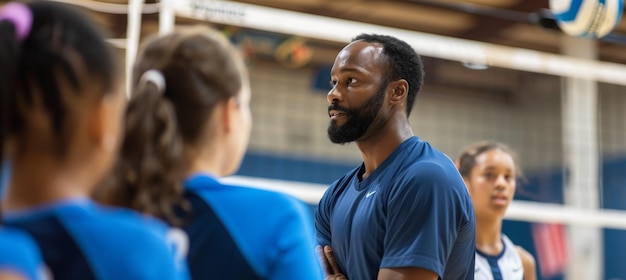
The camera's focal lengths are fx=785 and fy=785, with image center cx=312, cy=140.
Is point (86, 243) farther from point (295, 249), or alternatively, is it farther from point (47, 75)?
point (295, 249)

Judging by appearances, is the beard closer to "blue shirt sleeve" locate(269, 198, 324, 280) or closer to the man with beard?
the man with beard

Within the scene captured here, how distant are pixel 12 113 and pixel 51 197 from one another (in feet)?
0.42

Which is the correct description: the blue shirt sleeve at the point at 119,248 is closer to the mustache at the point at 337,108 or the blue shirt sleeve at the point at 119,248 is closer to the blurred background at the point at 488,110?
the mustache at the point at 337,108

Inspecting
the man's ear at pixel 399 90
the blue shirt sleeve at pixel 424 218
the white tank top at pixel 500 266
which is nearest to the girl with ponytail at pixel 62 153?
the blue shirt sleeve at pixel 424 218

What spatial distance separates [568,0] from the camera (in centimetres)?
498

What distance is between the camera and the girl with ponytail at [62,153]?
109cm

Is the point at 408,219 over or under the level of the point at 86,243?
under

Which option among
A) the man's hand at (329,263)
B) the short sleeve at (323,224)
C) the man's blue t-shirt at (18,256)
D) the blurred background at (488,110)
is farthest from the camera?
the blurred background at (488,110)

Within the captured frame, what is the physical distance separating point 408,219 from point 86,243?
4.41ft

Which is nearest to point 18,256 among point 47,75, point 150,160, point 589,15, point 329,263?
point 47,75

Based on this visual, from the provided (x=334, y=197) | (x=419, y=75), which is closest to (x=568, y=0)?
(x=419, y=75)

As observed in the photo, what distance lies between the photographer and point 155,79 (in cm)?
141

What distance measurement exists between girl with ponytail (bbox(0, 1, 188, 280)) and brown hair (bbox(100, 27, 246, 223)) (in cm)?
22

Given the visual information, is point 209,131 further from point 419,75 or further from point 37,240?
point 419,75
